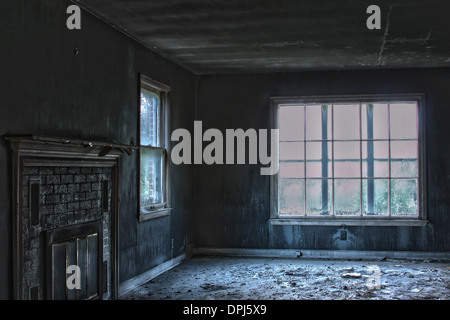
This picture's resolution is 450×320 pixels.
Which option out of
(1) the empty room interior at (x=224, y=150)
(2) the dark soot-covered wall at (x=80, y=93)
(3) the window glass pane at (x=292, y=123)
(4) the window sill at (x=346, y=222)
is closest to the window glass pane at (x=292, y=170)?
(1) the empty room interior at (x=224, y=150)

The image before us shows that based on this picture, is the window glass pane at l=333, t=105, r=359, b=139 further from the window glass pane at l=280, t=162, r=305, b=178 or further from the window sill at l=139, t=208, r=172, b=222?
the window sill at l=139, t=208, r=172, b=222

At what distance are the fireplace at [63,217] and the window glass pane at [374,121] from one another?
3815 mm

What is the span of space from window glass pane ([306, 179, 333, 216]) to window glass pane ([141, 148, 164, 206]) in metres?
2.27

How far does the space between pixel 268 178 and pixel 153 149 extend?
6.94 ft

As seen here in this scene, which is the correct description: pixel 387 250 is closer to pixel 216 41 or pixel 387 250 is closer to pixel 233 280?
pixel 233 280

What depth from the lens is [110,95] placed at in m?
4.79

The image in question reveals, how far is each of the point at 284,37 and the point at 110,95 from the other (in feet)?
6.56

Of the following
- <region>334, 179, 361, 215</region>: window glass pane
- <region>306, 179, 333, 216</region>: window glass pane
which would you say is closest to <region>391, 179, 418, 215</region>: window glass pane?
<region>334, 179, 361, 215</region>: window glass pane

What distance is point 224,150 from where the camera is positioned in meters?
7.52

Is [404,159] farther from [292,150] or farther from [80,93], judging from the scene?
[80,93]

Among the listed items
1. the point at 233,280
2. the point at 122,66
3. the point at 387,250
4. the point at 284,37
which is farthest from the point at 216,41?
the point at 387,250

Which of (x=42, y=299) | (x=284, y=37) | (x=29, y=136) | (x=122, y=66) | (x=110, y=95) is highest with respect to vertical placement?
(x=284, y=37)

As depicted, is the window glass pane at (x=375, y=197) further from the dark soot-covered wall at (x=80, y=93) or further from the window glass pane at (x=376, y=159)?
the dark soot-covered wall at (x=80, y=93)
